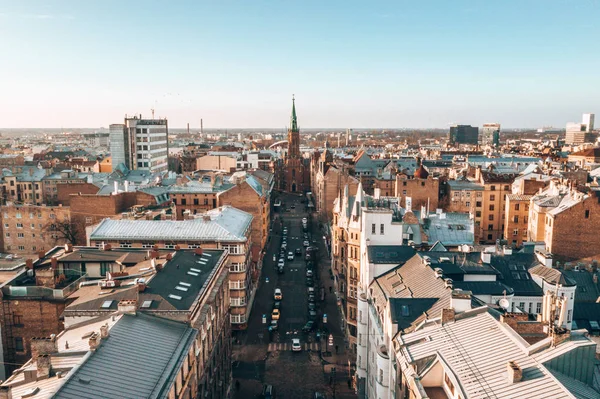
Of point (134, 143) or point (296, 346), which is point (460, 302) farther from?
point (134, 143)

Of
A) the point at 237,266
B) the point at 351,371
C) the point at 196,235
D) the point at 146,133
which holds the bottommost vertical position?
the point at 351,371

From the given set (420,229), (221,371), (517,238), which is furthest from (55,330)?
(517,238)

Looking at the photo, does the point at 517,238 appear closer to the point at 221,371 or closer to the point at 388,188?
the point at 388,188

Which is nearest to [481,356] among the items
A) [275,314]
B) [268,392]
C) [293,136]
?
[268,392]

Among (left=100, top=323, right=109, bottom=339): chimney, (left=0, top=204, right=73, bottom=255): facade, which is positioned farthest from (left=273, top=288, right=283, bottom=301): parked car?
(left=100, top=323, right=109, bottom=339): chimney

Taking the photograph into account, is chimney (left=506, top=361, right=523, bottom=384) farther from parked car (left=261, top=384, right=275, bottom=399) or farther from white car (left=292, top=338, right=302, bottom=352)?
white car (left=292, top=338, right=302, bottom=352)

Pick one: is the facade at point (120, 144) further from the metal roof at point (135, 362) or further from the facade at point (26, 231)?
the metal roof at point (135, 362)

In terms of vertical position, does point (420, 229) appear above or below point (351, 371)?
above
